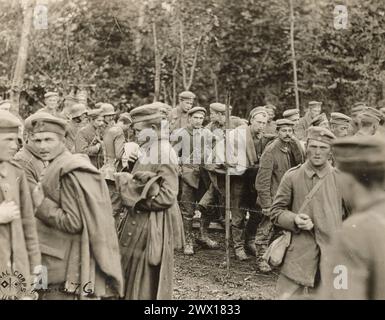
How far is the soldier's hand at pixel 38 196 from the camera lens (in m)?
5.47

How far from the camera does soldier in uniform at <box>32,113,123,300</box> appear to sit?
536 cm

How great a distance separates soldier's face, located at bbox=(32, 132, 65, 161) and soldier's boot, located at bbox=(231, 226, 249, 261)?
16.3 ft

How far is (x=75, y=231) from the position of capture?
17.6 feet

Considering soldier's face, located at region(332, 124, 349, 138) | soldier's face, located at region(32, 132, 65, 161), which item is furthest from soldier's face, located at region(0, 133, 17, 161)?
soldier's face, located at region(332, 124, 349, 138)

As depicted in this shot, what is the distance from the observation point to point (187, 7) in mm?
17984

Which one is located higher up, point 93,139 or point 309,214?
point 93,139

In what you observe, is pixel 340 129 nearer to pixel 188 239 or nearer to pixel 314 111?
pixel 188 239

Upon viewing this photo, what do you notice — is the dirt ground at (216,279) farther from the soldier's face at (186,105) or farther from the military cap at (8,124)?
the military cap at (8,124)

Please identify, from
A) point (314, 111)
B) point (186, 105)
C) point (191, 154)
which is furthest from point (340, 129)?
point (314, 111)

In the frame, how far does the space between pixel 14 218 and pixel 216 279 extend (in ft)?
14.6

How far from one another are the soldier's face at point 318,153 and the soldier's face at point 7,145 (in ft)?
9.80

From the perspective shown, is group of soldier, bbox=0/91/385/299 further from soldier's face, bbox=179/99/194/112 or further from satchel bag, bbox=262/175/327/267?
soldier's face, bbox=179/99/194/112
